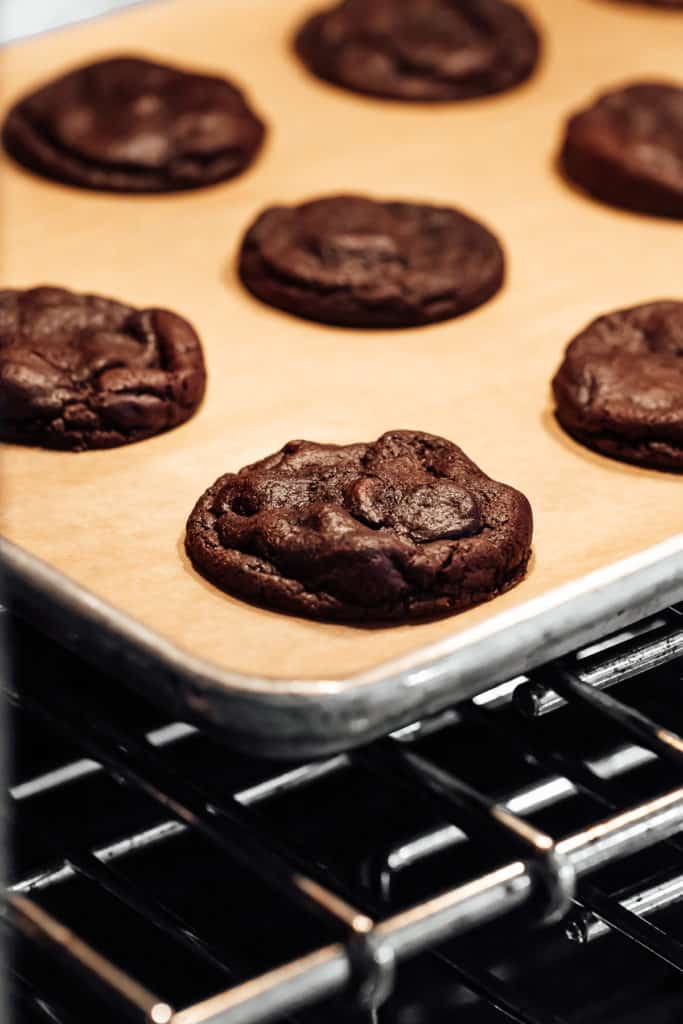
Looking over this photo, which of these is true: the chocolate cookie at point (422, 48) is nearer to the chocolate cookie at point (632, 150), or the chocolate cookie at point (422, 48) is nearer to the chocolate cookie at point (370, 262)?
the chocolate cookie at point (632, 150)

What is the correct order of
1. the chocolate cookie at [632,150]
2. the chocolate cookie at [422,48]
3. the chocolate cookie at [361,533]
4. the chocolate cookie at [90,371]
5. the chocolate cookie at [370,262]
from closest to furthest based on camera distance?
the chocolate cookie at [361,533]
the chocolate cookie at [90,371]
the chocolate cookie at [370,262]
the chocolate cookie at [632,150]
the chocolate cookie at [422,48]

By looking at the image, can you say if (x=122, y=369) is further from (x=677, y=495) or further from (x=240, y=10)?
(x=240, y=10)

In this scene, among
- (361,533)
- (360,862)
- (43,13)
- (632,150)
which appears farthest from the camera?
(43,13)

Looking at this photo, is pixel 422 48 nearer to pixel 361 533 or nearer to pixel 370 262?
pixel 370 262

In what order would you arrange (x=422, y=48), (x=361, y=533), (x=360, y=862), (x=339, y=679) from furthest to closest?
(x=422, y=48) < (x=360, y=862) < (x=361, y=533) < (x=339, y=679)

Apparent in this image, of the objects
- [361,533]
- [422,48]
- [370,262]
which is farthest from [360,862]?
[422,48]

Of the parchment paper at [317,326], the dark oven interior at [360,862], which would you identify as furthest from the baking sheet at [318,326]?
the dark oven interior at [360,862]
